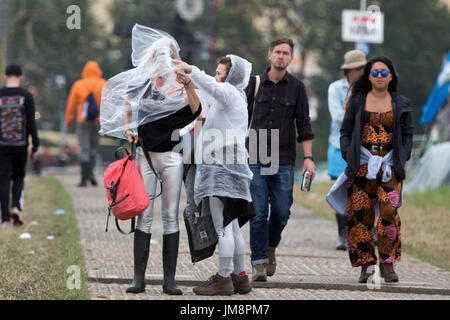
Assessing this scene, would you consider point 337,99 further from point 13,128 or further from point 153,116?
point 13,128

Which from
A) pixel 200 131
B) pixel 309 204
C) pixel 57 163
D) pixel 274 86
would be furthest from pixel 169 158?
pixel 57 163

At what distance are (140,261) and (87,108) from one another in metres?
9.16

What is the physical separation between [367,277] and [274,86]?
1676mm

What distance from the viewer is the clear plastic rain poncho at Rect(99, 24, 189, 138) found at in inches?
230

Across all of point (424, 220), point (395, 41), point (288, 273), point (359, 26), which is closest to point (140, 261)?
point (288, 273)

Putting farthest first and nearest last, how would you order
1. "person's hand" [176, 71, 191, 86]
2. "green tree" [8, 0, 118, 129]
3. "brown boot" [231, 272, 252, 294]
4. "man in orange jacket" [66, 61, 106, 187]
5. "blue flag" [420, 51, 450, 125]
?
"green tree" [8, 0, 118, 129], "blue flag" [420, 51, 450, 125], "man in orange jacket" [66, 61, 106, 187], "brown boot" [231, 272, 252, 294], "person's hand" [176, 71, 191, 86]

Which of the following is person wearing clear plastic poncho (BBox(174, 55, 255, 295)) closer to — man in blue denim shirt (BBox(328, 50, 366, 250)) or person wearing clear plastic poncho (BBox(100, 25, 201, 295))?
person wearing clear plastic poncho (BBox(100, 25, 201, 295))

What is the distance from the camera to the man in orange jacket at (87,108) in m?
15.0

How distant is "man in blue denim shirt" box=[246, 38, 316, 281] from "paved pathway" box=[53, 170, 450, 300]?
0.36 metres

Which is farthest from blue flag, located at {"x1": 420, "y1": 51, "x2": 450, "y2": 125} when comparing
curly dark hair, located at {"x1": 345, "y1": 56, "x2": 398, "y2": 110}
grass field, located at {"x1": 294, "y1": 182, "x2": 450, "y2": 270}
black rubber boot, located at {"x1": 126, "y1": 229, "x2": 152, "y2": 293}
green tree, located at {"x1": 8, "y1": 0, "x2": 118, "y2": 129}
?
green tree, located at {"x1": 8, "y1": 0, "x2": 118, "y2": 129}

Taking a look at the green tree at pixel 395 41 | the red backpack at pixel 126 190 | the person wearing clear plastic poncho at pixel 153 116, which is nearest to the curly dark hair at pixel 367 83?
the person wearing clear plastic poncho at pixel 153 116

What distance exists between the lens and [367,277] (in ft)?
22.7

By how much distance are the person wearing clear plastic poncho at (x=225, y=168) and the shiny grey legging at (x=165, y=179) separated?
16 centimetres

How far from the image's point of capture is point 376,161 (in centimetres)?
682
